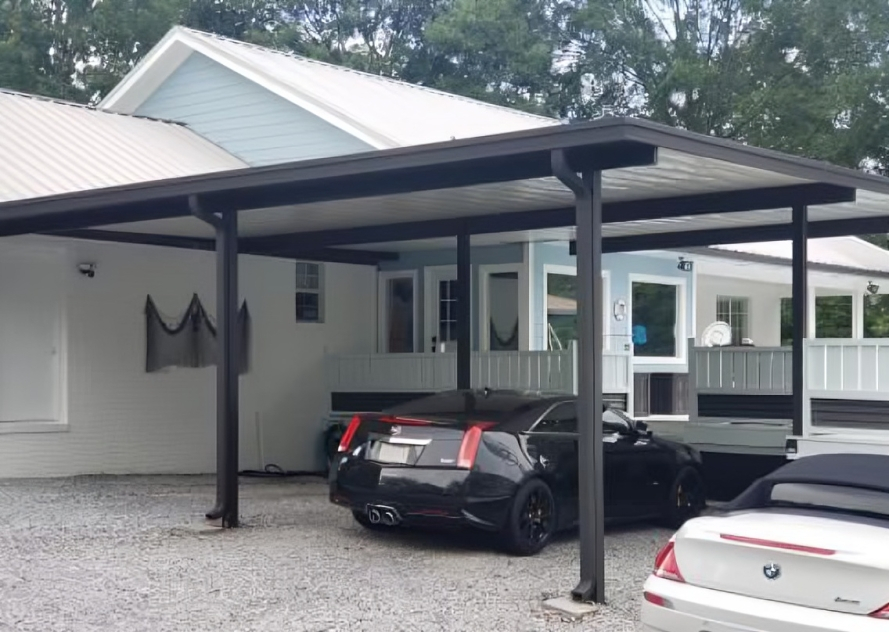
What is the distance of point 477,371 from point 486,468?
6.26 metres

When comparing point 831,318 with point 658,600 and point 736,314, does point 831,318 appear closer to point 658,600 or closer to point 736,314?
point 736,314

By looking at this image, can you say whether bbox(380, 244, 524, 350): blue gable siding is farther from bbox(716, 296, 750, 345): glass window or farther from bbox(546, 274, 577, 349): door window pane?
bbox(716, 296, 750, 345): glass window

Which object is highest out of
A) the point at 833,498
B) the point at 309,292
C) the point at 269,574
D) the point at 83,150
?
the point at 83,150

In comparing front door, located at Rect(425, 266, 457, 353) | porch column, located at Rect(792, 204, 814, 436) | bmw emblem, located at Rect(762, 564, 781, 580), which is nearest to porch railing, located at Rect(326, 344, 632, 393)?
front door, located at Rect(425, 266, 457, 353)

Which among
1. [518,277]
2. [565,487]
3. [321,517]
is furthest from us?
[518,277]

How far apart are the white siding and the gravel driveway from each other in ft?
8.03

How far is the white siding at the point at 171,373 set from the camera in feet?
48.0

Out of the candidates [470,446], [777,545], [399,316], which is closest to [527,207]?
[470,446]

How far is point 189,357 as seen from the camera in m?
15.9

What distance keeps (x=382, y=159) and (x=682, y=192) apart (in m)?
3.25

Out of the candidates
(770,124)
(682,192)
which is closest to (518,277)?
(682,192)

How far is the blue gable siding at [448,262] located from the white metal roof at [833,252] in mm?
4008

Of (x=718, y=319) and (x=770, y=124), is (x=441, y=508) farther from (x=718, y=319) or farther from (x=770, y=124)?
(x=770, y=124)

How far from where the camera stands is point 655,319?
19438mm
